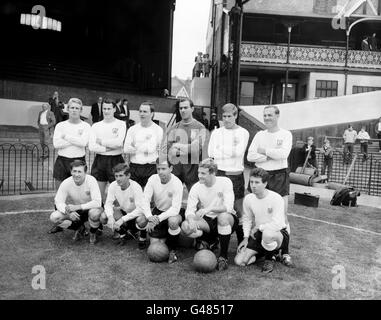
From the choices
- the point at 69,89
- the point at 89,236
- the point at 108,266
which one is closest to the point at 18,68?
the point at 69,89

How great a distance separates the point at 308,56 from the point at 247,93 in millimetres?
4431

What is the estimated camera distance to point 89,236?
6363mm

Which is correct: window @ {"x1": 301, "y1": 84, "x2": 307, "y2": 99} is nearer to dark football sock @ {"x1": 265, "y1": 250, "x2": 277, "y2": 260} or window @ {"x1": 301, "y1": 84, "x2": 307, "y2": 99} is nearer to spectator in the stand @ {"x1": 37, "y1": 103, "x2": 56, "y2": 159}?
spectator in the stand @ {"x1": 37, "y1": 103, "x2": 56, "y2": 159}

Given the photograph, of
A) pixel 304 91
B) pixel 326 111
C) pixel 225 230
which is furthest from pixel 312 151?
pixel 304 91

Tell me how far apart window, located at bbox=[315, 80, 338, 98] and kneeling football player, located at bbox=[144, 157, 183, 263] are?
22028 mm

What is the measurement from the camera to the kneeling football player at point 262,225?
5.07 m

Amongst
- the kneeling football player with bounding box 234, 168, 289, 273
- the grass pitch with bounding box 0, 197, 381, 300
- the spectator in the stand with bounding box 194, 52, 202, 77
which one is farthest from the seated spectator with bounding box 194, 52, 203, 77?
the kneeling football player with bounding box 234, 168, 289, 273

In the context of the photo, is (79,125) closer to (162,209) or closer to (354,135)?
(162,209)

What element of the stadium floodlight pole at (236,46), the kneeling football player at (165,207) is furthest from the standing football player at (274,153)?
the stadium floodlight pole at (236,46)

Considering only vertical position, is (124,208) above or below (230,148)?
below

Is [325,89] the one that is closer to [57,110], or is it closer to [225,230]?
[57,110]

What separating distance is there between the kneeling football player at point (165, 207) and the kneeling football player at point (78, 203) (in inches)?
32.2

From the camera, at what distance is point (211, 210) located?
529 centimetres

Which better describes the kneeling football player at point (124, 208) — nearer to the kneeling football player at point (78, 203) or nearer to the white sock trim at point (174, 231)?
the kneeling football player at point (78, 203)
